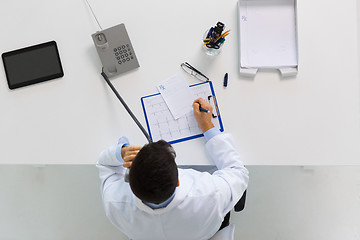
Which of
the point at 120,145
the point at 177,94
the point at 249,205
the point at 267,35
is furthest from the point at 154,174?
the point at 249,205

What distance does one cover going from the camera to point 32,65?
1.20 metres

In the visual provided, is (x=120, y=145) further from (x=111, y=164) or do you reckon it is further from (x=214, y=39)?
(x=214, y=39)

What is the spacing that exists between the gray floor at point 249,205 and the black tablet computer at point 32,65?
77 centimetres

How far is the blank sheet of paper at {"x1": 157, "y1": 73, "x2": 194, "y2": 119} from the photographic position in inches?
45.8

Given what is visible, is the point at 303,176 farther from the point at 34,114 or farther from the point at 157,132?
the point at 34,114

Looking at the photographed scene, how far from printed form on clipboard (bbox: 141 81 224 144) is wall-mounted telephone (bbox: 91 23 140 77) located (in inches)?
6.7

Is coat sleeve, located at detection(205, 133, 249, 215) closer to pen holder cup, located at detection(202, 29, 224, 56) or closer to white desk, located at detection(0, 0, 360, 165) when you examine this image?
white desk, located at detection(0, 0, 360, 165)

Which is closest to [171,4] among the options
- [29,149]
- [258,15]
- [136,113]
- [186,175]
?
[258,15]

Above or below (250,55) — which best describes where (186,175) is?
below

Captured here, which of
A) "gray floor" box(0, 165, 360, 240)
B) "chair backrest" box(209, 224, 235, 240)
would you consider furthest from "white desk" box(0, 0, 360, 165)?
"gray floor" box(0, 165, 360, 240)

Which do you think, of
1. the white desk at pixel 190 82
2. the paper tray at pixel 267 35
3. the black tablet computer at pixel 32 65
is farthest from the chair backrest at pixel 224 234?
the black tablet computer at pixel 32 65

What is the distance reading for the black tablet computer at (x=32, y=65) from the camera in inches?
47.1

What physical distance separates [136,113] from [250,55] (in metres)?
0.46

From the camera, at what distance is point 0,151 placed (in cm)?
119
